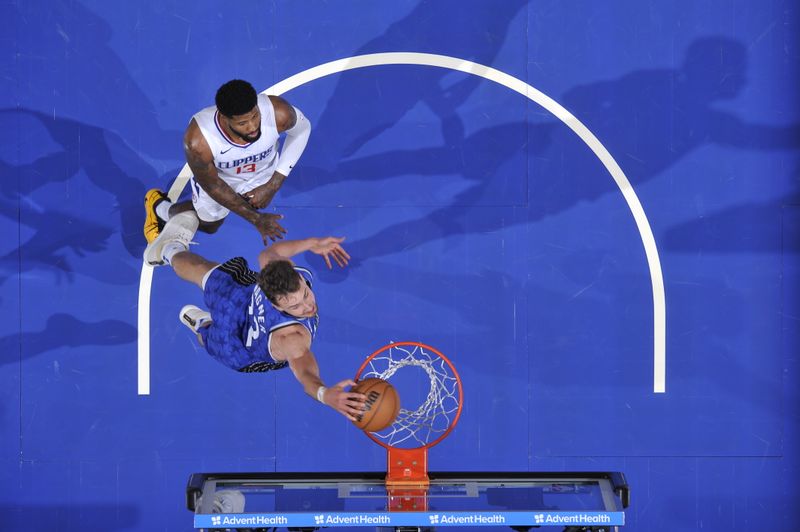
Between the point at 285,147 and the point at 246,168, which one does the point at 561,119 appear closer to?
the point at 285,147

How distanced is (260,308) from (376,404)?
1.19 m

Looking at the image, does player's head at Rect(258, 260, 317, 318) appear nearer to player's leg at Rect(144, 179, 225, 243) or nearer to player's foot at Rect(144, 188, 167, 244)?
player's leg at Rect(144, 179, 225, 243)

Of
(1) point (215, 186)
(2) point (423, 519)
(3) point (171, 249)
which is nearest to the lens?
(2) point (423, 519)

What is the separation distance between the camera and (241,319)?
22.7ft

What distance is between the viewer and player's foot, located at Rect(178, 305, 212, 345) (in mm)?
7491

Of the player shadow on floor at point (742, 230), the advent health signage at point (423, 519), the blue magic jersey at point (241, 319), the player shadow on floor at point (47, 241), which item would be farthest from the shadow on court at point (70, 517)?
the player shadow on floor at point (742, 230)

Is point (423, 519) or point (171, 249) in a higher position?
point (171, 249)

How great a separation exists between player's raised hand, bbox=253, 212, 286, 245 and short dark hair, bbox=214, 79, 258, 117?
1144 millimetres

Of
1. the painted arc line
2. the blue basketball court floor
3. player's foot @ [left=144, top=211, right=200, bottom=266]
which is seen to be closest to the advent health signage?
the blue basketball court floor

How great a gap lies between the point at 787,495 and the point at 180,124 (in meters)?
6.70

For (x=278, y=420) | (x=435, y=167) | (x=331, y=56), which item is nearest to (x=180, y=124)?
(x=331, y=56)

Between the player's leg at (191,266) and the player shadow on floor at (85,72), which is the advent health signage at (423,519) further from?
the player shadow on floor at (85,72)

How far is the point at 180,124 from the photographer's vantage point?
26.7 feet

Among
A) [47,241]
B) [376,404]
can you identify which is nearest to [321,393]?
[376,404]
